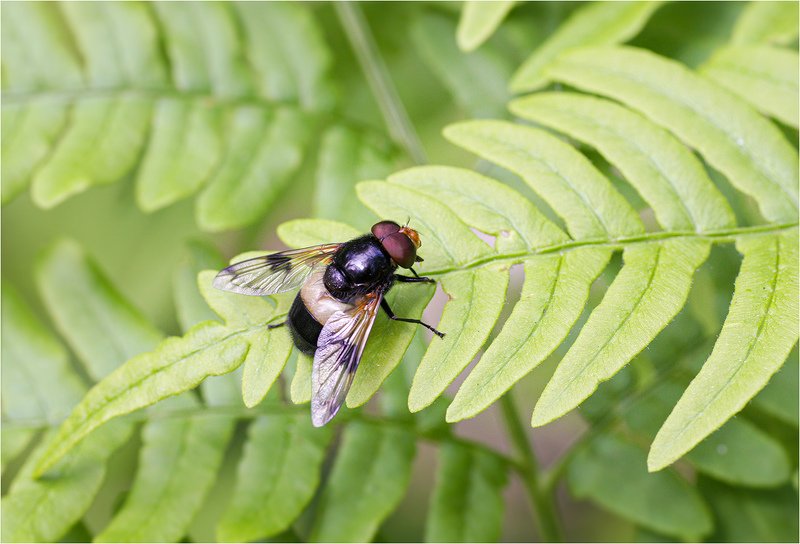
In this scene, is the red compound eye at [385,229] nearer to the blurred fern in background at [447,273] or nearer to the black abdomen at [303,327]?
the blurred fern in background at [447,273]

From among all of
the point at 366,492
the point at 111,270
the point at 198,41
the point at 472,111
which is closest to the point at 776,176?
the point at 472,111

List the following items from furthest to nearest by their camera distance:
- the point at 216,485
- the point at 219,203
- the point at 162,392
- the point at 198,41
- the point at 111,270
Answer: the point at 111,270
the point at 216,485
the point at 198,41
the point at 219,203
the point at 162,392

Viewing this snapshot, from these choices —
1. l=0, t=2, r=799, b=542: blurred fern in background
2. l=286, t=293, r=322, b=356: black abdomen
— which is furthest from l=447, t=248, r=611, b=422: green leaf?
l=286, t=293, r=322, b=356: black abdomen

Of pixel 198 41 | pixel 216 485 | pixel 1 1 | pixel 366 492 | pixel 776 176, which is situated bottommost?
pixel 216 485

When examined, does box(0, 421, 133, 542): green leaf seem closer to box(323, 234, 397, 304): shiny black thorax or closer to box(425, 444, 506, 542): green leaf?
box(323, 234, 397, 304): shiny black thorax

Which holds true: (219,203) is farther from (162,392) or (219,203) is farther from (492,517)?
(492,517)

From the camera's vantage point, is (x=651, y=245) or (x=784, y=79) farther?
(x=784, y=79)

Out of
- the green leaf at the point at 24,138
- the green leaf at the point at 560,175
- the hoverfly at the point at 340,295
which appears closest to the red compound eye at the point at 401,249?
the hoverfly at the point at 340,295
